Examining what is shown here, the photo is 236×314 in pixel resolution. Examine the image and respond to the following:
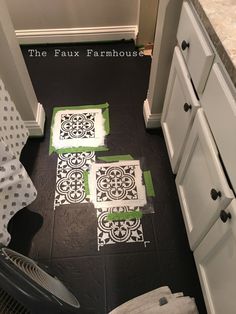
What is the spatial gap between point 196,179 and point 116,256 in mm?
509

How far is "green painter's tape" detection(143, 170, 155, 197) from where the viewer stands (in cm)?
142

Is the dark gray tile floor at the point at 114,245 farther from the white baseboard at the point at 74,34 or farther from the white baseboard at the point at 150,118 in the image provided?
the white baseboard at the point at 74,34

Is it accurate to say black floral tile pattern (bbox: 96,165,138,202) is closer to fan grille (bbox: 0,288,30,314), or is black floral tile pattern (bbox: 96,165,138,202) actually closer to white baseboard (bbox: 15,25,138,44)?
fan grille (bbox: 0,288,30,314)

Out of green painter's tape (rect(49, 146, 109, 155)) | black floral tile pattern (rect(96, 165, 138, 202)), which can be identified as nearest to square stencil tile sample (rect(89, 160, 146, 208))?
black floral tile pattern (rect(96, 165, 138, 202))

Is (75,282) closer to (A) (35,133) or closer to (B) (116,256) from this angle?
(B) (116,256)

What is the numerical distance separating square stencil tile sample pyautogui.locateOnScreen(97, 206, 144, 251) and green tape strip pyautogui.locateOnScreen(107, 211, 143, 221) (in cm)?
2

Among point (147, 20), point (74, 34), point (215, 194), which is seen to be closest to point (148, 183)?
point (215, 194)

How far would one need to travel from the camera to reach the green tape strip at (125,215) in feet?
4.40

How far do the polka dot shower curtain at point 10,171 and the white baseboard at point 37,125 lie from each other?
34 centimetres

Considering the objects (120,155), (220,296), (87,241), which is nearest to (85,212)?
(87,241)

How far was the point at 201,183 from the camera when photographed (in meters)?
0.98

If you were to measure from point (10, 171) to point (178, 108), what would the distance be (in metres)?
0.73

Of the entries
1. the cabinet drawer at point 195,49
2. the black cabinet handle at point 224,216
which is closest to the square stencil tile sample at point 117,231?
the black cabinet handle at point 224,216

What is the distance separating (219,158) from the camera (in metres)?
0.82
